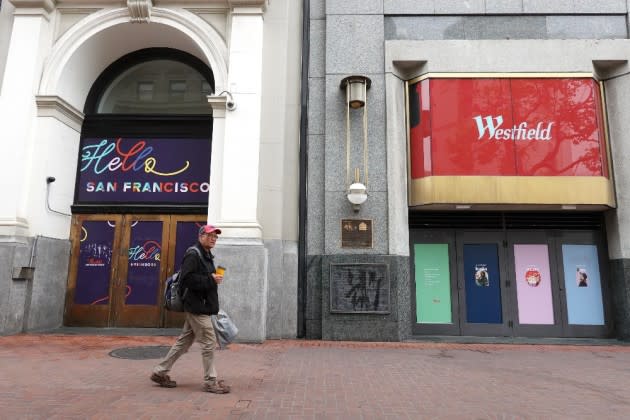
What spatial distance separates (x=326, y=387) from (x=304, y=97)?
6497 mm

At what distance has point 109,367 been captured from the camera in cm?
590

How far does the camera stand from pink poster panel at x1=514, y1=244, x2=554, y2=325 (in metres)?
9.25

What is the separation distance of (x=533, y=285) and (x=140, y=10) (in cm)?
1079

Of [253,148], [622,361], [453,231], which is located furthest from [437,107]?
[622,361]

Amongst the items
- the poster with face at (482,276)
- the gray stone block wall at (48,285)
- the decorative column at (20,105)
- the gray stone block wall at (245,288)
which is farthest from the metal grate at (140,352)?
the poster with face at (482,276)

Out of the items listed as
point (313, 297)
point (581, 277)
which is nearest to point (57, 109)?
point (313, 297)

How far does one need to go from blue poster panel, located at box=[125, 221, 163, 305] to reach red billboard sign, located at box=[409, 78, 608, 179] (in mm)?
6153

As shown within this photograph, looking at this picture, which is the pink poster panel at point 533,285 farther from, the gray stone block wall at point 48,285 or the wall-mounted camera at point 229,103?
the gray stone block wall at point 48,285

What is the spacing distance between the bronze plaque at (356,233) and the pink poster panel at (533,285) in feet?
11.6

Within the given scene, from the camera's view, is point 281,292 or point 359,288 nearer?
point 359,288

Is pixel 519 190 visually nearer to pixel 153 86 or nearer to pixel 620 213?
pixel 620 213

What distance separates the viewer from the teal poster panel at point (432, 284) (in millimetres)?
9312

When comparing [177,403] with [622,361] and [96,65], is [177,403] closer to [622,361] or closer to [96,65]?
[622,361]

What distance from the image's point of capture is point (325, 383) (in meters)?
5.23
